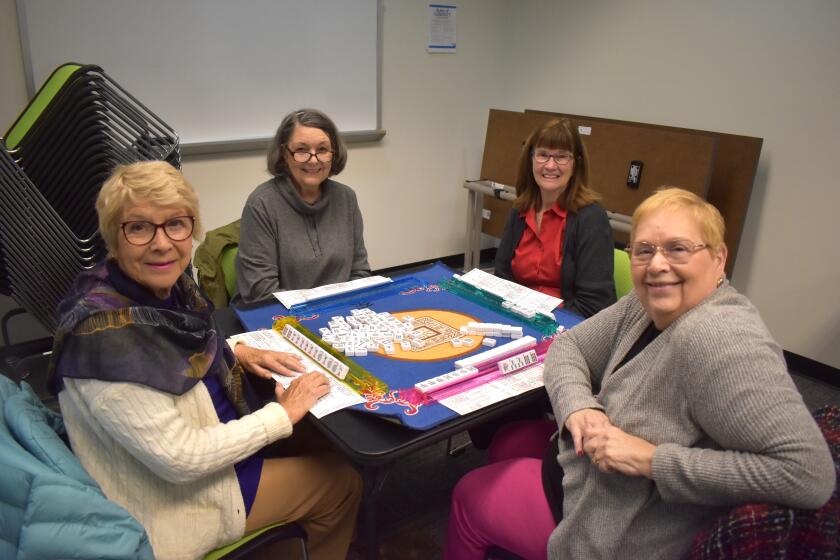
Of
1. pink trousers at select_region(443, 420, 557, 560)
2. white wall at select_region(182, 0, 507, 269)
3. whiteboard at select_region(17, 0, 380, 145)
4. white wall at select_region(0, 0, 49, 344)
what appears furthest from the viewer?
white wall at select_region(182, 0, 507, 269)

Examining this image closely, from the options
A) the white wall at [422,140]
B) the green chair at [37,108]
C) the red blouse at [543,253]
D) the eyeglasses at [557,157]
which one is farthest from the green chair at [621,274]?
the white wall at [422,140]

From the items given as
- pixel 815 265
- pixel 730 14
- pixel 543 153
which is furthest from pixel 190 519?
pixel 730 14

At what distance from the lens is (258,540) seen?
1.33 m

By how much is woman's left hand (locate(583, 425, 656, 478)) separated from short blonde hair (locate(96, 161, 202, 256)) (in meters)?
0.98

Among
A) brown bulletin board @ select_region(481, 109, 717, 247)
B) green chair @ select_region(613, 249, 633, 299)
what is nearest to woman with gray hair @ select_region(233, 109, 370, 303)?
green chair @ select_region(613, 249, 633, 299)

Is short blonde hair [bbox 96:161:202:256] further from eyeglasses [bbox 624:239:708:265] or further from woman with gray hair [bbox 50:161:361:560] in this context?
eyeglasses [bbox 624:239:708:265]

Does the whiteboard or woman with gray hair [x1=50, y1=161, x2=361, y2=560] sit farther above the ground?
the whiteboard

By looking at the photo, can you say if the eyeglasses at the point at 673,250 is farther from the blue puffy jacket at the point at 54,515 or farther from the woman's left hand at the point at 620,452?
the blue puffy jacket at the point at 54,515

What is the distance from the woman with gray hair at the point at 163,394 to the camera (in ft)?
3.57

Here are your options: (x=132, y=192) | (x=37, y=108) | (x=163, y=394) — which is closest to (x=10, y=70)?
(x=37, y=108)

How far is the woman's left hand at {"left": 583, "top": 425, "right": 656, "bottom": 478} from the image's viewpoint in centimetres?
111

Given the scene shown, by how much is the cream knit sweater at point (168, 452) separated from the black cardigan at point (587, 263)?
1200 millimetres

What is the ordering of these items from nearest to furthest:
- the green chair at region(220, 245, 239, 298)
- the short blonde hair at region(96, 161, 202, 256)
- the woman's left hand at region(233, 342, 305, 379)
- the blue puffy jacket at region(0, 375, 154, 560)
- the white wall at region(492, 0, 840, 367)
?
the blue puffy jacket at region(0, 375, 154, 560) → the short blonde hair at region(96, 161, 202, 256) → the woman's left hand at region(233, 342, 305, 379) → the green chair at region(220, 245, 239, 298) → the white wall at region(492, 0, 840, 367)

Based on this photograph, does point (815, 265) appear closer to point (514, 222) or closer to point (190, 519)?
point (514, 222)
